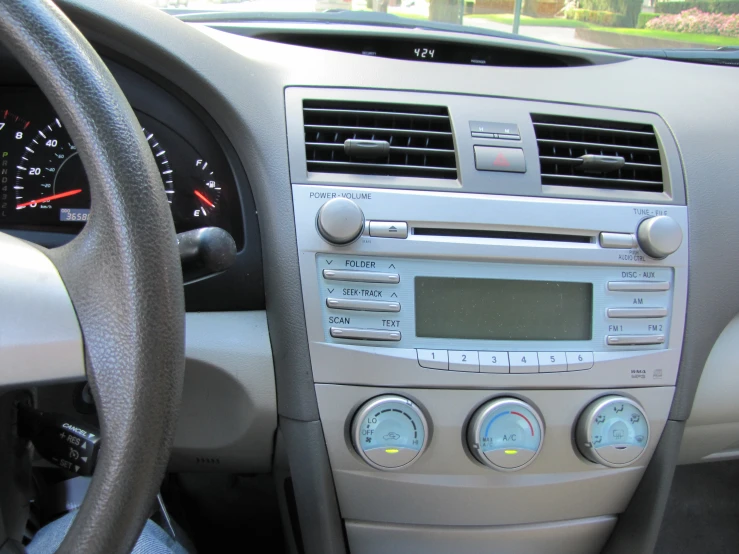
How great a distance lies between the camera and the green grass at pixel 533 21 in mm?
1556

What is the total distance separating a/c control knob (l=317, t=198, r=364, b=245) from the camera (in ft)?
3.38

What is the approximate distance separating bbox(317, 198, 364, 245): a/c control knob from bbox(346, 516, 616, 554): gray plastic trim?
54cm

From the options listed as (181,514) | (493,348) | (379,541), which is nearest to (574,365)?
(493,348)

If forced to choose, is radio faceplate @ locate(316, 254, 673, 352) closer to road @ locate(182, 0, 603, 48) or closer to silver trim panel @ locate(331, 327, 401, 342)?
silver trim panel @ locate(331, 327, 401, 342)

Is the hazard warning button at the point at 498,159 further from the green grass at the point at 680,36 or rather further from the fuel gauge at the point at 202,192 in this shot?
the green grass at the point at 680,36

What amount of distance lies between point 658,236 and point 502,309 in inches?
11.3

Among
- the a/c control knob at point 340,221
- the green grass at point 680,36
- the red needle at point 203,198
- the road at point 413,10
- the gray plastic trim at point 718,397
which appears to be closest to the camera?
the a/c control knob at point 340,221

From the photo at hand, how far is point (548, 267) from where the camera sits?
1.10m

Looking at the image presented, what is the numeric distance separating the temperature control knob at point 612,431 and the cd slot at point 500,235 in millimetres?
273

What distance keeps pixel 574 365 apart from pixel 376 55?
68cm

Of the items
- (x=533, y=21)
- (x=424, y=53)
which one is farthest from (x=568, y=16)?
(x=424, y=53)

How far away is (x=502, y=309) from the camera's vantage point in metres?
1.09

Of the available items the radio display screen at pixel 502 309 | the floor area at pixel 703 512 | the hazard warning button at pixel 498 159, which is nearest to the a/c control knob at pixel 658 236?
the radio display screen at pixel 502 309

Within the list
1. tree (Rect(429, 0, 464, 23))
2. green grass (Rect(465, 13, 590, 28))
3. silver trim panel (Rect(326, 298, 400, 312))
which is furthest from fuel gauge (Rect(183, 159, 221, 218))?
green grass (Rect(465, 13, 590, 28))
